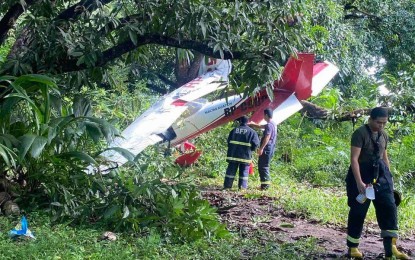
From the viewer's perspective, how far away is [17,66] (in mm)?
6531

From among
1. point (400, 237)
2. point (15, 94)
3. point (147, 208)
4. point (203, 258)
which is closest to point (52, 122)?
point (15, 94)

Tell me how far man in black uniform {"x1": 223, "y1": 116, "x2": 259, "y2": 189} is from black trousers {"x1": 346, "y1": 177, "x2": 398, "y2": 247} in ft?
15.5

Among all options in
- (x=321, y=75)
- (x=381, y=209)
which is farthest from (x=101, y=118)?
(x=321, y=75)

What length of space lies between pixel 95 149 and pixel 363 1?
13.2 metres

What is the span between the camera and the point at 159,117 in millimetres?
10289

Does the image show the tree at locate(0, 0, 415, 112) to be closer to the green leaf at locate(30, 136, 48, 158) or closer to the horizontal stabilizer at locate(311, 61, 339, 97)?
the green leaf at locate(30, 136, 48, 158)

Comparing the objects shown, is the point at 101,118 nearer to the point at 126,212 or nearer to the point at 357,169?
the point at 126,212

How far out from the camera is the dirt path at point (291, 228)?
6.46 metres

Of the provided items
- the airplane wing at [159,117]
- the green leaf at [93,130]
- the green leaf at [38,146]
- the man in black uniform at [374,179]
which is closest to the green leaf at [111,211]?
the green leaf at [93,130]

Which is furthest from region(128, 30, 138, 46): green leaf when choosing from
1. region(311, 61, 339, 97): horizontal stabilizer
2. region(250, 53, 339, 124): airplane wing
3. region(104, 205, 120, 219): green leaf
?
region(311, 61, 339, 97): horizontal stabilizer

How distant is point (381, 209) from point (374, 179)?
31cm

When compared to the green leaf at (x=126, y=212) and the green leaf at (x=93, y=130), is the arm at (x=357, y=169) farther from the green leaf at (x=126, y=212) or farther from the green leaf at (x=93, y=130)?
the green leaf at (x=93, y=130)

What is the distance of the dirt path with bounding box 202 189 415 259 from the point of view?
6.46 metres

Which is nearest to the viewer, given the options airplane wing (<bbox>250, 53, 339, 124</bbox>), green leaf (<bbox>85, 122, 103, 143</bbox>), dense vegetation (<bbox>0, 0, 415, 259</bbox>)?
dense vegetation (<bbox>0, 0, 415, 259</bbox>)
